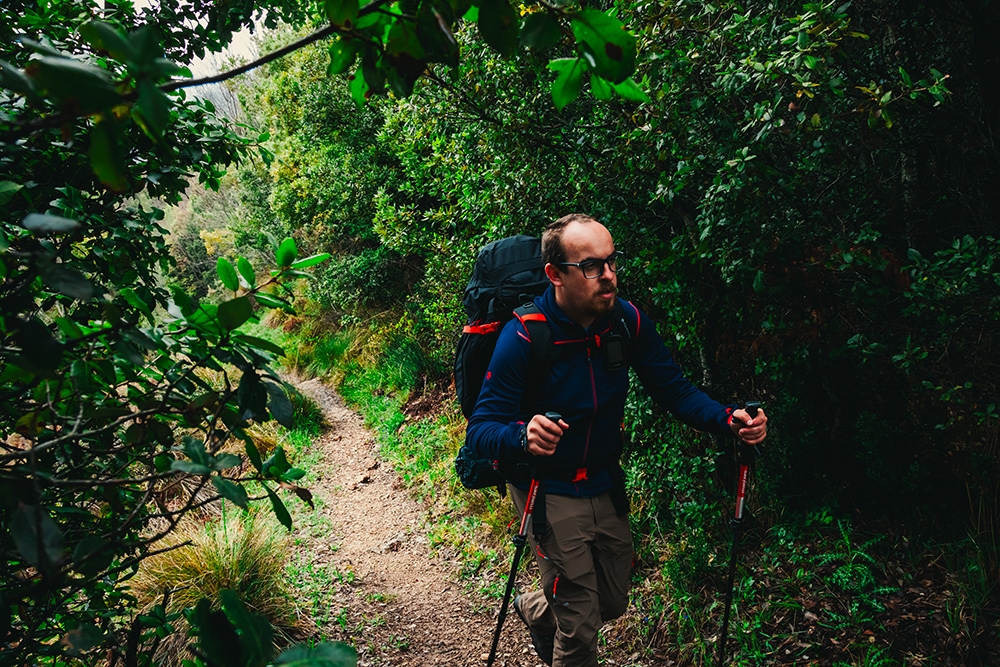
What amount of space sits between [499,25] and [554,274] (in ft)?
6.40

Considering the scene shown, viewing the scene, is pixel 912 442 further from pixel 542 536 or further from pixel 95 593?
pixel 95 593

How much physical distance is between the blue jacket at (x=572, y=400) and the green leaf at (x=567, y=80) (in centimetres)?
179

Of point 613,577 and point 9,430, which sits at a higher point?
point 613,577

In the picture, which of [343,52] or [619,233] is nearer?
[343,52]

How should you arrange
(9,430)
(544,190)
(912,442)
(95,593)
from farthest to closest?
1. (544,190)
2. (912,442)
3. (95,593)
4. (9,430)

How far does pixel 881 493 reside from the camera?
148 inches

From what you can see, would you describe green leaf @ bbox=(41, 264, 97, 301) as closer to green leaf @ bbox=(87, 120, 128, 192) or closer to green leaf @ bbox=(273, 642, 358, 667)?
green leaf @ bbox=(87, 120, 128, 192)

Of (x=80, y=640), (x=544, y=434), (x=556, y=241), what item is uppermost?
(x=556, y=241)

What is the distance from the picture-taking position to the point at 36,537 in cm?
90

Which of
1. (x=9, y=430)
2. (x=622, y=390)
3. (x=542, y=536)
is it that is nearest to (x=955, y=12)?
(x=622, y=390)

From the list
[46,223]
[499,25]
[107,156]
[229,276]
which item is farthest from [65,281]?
[499,25]

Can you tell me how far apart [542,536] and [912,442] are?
7.50 feet

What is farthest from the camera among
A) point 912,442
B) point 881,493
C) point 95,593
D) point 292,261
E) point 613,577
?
point 881,493

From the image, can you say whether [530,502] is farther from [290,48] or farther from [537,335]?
[290,48]
